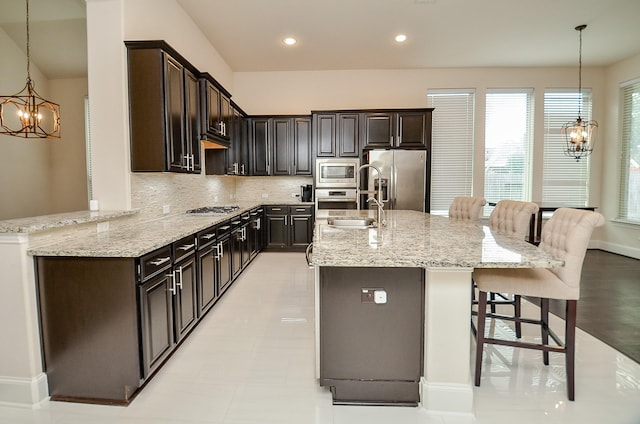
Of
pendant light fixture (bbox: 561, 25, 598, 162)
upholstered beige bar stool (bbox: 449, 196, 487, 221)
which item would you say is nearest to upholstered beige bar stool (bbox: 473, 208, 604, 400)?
upholstered beige bar stool (bbox: 449, 196, 487, 221)

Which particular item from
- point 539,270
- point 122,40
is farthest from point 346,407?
point 122,40

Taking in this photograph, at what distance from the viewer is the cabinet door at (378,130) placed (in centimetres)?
546

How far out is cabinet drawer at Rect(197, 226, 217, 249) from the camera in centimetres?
280

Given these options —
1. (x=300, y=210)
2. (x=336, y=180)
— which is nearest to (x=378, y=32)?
(x=336, y=180)

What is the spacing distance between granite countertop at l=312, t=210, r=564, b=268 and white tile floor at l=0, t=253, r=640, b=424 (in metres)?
0.87

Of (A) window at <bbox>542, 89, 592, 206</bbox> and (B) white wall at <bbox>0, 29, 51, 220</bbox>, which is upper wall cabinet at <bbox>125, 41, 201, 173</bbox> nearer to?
(B) white wall at <bbox>0, 29, 51, 220</bbox>

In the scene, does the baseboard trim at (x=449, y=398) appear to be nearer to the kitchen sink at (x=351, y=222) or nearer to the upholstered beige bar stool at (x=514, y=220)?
the upholstered beige bar stool at (x=514, y=220)

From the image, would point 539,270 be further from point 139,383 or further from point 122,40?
point 122,40

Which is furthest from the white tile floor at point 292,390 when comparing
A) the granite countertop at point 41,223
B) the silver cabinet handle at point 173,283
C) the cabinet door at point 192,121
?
the cabinet door at point 192,121

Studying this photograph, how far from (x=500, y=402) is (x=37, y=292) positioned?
106 inches

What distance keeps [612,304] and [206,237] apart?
13.3 ft

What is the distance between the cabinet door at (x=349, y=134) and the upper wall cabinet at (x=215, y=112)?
186cm

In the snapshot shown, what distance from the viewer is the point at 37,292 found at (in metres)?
1.90

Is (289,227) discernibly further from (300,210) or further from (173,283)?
(173,283)
